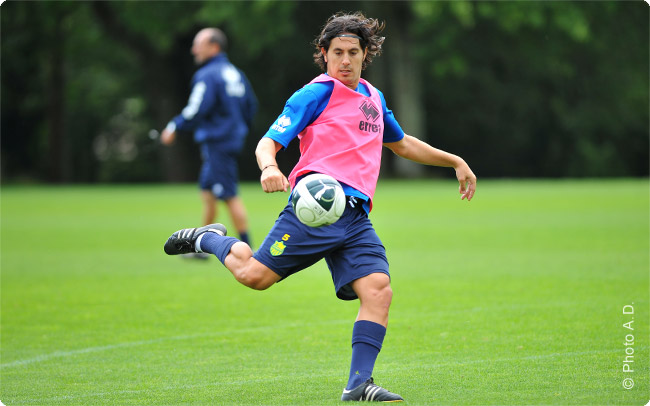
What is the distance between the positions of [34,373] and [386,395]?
231cm

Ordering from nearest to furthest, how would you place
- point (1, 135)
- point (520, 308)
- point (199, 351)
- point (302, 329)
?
point (199, 351), point (302, 329), point (520, 308), point (1, 135)

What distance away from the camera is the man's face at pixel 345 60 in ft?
16.9

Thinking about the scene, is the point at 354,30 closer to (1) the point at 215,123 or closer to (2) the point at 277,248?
(2) the point at 277,248

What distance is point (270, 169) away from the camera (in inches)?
182

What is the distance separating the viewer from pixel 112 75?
43.4 metres

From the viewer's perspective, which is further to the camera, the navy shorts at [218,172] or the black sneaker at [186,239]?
the navy shorts at [218,172]

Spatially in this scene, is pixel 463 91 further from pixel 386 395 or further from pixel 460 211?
pixel 386 395

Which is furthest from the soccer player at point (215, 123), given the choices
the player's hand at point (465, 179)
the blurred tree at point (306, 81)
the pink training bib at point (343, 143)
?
the blurred tree at point (306, 81)

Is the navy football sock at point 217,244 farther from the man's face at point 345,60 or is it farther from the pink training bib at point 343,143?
the man's face at point 345,60

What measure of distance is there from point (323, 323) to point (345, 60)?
271 cm

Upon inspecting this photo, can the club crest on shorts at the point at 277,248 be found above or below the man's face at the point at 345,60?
below

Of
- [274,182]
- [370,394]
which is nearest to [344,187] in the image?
[274,182]

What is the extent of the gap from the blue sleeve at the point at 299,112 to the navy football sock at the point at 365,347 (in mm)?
1069

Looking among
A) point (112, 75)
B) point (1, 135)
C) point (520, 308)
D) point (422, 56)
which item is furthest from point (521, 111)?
point (520, 308)
